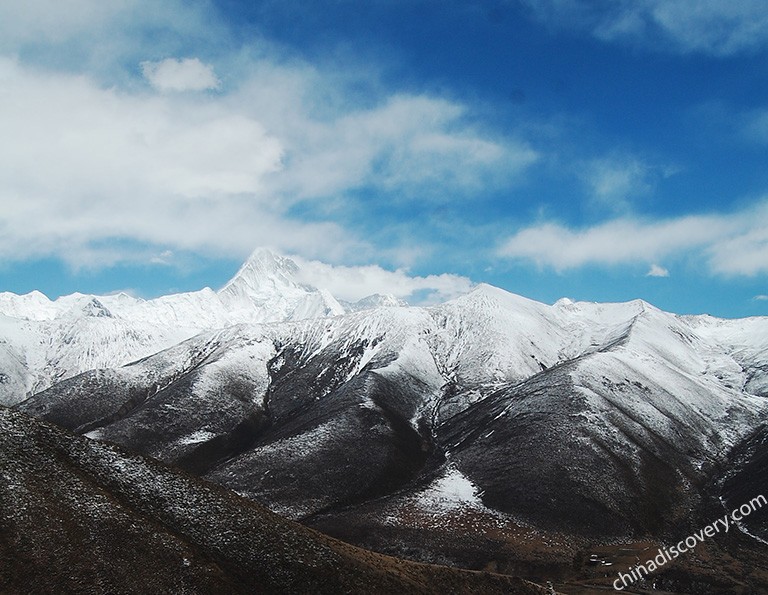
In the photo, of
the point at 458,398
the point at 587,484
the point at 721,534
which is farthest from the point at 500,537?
the point at 458,398

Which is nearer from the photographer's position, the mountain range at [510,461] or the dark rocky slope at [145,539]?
the dark rocky slope at [145,539]

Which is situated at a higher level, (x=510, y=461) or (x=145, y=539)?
(x=510, y=461)

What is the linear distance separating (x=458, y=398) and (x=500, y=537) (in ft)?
316

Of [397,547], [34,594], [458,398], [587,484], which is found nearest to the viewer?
[34,594]

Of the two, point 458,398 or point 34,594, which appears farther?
point 458,398

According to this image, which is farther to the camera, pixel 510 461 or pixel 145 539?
pixel 510 461

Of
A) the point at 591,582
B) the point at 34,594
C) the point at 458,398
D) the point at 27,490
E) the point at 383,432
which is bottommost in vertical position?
the point at 591,582

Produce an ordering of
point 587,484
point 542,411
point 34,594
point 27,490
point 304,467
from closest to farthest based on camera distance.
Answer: point 34,594, point 27,490, point 587,484, point 304,467, point 542,411

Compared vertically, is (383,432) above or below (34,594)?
above

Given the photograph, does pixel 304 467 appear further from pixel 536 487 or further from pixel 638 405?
pixel 638 405

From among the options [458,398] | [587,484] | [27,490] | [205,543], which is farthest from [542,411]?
[27,490]

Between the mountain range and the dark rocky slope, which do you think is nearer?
the dark rocky slope

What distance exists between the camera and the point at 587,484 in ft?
347

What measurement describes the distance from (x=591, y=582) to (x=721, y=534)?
112 ft
